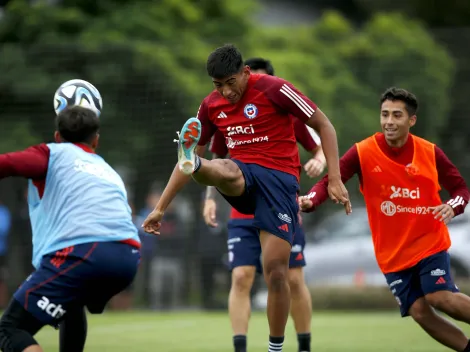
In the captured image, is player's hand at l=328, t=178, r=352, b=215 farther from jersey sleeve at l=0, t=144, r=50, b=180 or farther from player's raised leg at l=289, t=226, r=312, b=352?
jersey sleeve at l=0, t=144, r=50, b=180

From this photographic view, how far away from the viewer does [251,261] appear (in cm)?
854

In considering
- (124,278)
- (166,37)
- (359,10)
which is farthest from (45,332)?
(359,10)

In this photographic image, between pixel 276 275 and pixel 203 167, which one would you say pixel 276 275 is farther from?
pixel 203 167

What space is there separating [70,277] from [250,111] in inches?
79.6

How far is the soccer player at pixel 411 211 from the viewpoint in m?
7.30

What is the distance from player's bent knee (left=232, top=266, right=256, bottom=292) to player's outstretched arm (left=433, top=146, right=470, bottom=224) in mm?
1804

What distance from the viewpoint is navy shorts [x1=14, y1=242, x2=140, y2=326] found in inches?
224

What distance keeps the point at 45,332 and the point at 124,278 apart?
5892 millimetres

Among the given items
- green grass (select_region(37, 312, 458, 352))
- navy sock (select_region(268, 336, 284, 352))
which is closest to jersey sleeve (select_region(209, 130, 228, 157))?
navy sock (select_region(268, 336, 284, 352))

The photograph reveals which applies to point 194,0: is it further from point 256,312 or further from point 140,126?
point 256,312

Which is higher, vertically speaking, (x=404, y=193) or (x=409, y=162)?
(x=409, y=162)

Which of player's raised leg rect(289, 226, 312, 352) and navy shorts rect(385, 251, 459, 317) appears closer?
navy shorts rect(385, 251, 459, 317)

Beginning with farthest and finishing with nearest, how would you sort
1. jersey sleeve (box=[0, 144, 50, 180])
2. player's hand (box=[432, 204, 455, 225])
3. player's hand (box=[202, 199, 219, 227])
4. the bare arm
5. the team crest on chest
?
player's hand (box=[202, 199, 219, 227]), player's hand (box=[432, 204, 455, 225]), the team crest on chest, the bare arm, jersey sleeve (box=[0, 144, 50, 180])

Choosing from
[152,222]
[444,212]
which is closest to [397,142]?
[444,212]
